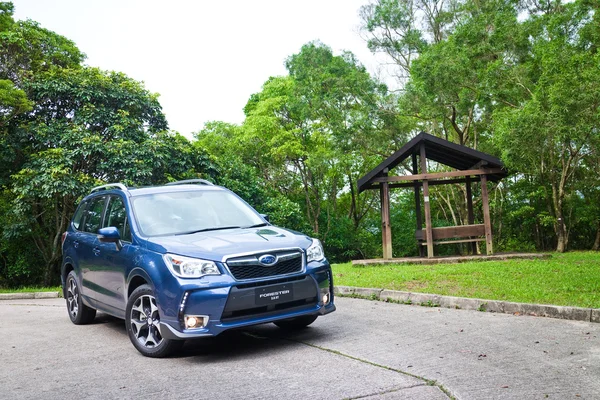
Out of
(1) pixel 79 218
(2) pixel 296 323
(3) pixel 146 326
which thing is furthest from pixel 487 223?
(3) pixel 146 326

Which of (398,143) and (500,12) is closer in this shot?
(500,12)

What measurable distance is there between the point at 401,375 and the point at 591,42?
1786 centimetres

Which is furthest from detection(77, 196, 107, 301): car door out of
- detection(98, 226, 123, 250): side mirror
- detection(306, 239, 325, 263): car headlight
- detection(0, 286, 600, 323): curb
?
detection(0, 286, 600, 323): curb

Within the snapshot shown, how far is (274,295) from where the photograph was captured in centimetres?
607

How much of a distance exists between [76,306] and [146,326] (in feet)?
9.52

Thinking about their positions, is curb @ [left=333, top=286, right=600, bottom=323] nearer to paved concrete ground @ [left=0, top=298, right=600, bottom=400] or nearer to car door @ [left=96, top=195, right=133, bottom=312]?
paved concrete ground @ [left=0, top=298, right=600, bottom=400]

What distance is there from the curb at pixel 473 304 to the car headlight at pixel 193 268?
4.52 meters

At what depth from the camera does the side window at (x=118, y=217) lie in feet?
23.4

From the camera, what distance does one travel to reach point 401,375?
5.00 metres

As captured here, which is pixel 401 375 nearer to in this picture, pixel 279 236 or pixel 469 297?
pixel 279 236

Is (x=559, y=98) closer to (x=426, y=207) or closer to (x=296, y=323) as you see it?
(x=426, y=207)

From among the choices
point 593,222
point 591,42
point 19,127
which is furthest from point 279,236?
point 593,222

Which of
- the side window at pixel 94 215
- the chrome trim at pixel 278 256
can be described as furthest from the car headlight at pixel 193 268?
the side window at pixel 94 215

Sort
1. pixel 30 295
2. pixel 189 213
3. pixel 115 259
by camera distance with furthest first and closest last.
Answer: pixel 30 295 → pixel 189 213 → pixel 115 259
